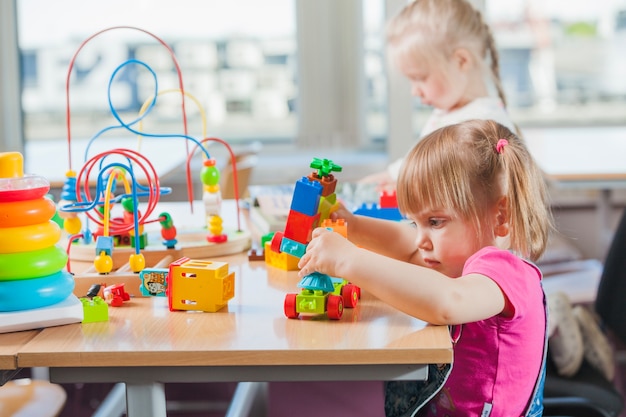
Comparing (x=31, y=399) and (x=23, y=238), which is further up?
(x=23, y=238)

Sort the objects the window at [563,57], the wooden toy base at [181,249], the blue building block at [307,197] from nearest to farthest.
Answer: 1. the blue building block at [307,197]
2. the wooden toy base at [181,249]
3. the window at [563,57]

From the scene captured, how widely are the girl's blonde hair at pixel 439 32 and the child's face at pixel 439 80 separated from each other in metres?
0.02

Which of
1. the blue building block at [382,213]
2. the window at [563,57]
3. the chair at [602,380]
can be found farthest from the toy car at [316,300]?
the window at [563,57]

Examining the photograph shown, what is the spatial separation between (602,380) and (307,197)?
1033 mm

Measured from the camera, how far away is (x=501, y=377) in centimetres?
133

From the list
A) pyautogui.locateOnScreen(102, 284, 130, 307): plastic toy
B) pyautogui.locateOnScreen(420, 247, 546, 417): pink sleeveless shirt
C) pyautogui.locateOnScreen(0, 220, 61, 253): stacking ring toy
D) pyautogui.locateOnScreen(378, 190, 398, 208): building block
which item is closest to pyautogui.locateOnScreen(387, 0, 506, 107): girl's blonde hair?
pyautogui.locateOnScreen(378, 190, 398, 208): building block

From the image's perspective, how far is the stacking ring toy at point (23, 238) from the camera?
49.1 inches

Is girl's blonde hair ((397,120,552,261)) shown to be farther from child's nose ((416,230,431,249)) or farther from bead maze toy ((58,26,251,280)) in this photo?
bead maze toy ((58,26,251,280))

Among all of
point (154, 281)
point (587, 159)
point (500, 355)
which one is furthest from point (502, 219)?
point (587, 159)

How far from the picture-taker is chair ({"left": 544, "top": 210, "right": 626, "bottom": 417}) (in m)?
1.93

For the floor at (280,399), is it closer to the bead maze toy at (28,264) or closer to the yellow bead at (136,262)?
the yellow bead at (136,262)

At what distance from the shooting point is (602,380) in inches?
A: 80.0

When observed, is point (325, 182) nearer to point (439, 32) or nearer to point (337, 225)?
point (337, 225)

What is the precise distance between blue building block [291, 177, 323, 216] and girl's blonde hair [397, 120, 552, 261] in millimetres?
148
